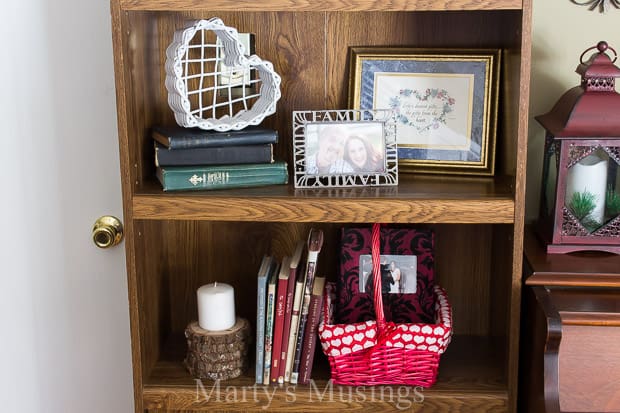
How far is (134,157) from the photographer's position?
1.45 metres

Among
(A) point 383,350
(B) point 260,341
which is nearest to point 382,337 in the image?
(A) point 383,350

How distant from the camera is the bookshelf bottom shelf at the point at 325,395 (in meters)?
1.47

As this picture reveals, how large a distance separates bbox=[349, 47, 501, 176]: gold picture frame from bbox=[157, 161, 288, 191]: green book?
10.0 inches

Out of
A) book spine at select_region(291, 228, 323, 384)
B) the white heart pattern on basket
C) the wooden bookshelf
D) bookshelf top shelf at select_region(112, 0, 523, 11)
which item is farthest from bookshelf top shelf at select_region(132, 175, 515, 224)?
bookshelf top shelf at select_region(112, 0, 523, 11)

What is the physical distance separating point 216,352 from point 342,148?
0.46 metres

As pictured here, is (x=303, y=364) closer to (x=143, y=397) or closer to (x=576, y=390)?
(x=143, y=397)

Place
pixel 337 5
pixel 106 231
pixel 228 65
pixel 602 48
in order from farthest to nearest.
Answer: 1. pixel 106 231
2. pixel 228 65
3. pixel 602 48
4. pixel 337 5

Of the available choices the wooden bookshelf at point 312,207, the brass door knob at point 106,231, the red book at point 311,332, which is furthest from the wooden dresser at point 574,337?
the brass door knob at point 106,231

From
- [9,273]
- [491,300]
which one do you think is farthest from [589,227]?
[9,273]

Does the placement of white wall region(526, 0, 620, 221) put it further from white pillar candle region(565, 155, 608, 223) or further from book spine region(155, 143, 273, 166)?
book spine region(155, 143, 273, 166)

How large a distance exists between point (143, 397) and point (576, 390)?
790 mm

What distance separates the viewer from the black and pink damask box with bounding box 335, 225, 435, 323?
1.59 meters

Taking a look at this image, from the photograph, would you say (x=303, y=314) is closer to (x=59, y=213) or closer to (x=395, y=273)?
(x=395, y=273)

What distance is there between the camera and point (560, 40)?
1.64m
